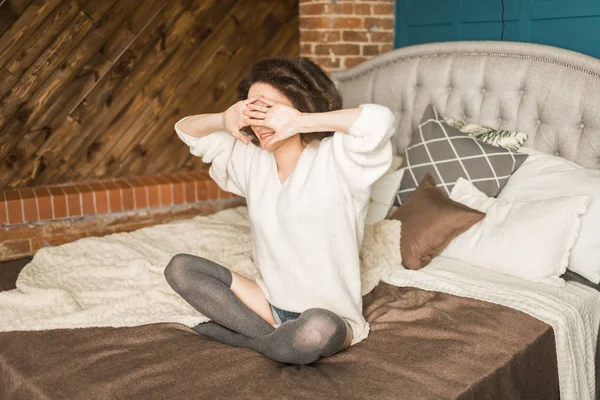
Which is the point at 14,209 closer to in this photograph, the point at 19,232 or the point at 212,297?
the point at 19,232

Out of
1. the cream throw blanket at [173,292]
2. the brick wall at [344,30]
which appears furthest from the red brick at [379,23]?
the cream throw blanket at [173,292]

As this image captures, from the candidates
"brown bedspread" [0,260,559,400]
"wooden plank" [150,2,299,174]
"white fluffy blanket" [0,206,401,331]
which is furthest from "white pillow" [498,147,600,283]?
"wooden plank" [150,2,299,174]

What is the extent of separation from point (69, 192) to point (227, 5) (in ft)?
4.58

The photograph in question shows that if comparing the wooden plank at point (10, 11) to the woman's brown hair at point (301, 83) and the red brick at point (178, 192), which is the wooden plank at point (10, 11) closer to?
the red brick at point (178, 192)

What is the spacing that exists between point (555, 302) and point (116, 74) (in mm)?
2458

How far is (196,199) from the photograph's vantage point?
Answer: 3.72 metres

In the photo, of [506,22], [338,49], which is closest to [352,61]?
[338,49]

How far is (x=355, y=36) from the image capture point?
134 inches

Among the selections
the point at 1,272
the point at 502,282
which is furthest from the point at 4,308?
the point at 502,282

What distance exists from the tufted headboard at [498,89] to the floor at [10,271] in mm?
1821

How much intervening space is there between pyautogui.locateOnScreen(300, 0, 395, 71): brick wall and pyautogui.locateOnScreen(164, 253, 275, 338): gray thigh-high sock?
201cm

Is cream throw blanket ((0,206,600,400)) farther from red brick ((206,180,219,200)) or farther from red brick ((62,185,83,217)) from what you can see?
red brick ((206,180,219,200))

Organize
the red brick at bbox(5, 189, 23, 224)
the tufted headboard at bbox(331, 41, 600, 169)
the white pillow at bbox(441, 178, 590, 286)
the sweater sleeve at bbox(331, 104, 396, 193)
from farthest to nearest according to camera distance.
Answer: the red brick at bbox(5, 189, 23, 224) < the tufted headboard at bbox(331, 41, 600, 169) < the white pillow at bbox(441, 178, 590, 286) < the sweater sleeve at bbox(331, 104, 396, 193)

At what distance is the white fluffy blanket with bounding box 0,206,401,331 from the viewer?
6.08 feet
